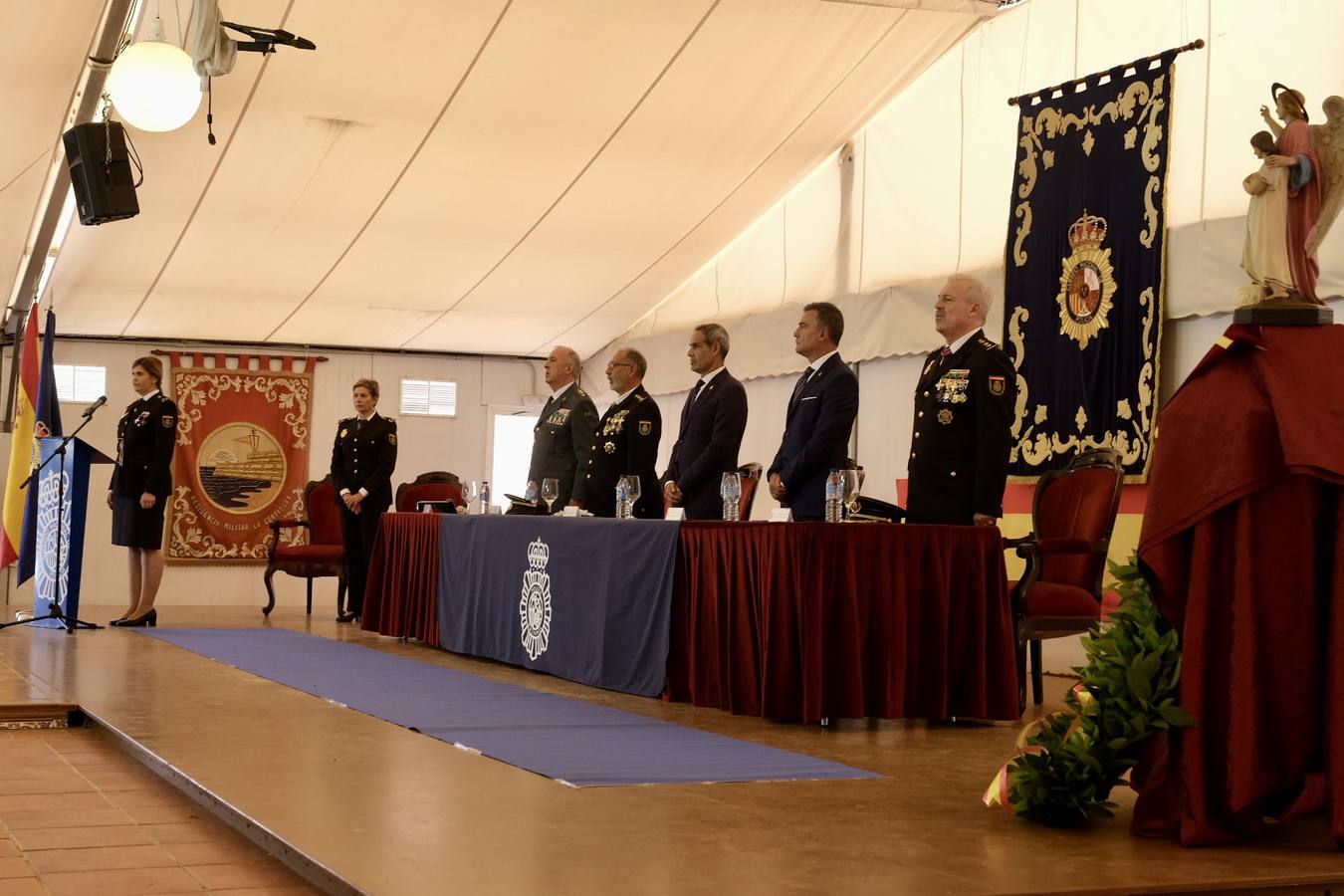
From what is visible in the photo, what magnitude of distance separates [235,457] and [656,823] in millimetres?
9093

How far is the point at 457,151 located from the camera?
8.09m

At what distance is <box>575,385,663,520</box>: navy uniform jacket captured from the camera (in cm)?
608

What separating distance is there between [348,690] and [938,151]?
171 inches

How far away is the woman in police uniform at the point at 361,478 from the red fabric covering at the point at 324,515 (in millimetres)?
959

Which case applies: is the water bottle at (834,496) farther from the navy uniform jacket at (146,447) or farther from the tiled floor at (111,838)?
the navy uniform jacket at (146,447)

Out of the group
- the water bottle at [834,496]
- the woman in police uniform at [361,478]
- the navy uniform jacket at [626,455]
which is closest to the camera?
the water bottle at [834,496]

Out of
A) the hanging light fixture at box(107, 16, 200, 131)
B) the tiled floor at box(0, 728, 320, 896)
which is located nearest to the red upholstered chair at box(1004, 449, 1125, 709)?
the tiled floor at box(0, 728, 320, 896)

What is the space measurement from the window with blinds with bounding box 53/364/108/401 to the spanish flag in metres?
2.70

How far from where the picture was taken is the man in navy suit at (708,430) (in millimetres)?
5543

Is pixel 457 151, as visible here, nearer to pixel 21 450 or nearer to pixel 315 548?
pixel 315 548

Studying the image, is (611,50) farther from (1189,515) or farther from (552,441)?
(1189,515)

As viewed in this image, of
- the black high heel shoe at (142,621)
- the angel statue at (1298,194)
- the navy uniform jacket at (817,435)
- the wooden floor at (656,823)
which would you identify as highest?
the angel statue at (1298,194)

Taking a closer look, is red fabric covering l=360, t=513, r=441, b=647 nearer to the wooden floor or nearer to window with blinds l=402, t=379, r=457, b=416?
the wooden floor

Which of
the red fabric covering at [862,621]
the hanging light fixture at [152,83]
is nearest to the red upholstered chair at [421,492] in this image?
the hanging light fixture at [152,83]
